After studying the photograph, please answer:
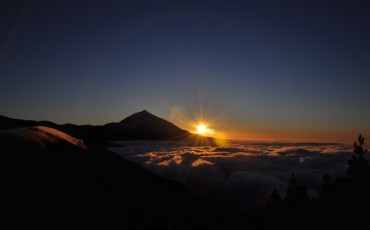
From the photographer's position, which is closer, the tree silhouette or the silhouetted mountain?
the silhouetted mountain

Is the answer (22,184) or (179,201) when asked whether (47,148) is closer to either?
(22,184)

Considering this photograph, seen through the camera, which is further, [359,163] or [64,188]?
[359,163]

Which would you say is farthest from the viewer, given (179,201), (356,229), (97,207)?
(179,201)

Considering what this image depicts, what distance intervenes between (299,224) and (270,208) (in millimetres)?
11222

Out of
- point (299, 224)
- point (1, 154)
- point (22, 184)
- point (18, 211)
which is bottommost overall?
point (299, 224)

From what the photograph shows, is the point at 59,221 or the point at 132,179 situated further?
the point at 132,179

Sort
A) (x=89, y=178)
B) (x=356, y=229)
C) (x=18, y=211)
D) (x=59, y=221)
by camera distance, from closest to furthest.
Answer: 1. (x=18, y=211)
2. (x=59, y=221)
3. (x=356, y=229)
4. (x=89, y=178)

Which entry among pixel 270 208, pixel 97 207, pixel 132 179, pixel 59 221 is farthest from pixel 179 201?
pixel 59 221

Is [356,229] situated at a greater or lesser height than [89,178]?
lesser

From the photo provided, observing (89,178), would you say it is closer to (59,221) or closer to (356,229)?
(59,221)

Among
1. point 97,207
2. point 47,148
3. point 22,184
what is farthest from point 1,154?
point 97,207

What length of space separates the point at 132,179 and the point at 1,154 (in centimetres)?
6080

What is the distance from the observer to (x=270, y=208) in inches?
3140

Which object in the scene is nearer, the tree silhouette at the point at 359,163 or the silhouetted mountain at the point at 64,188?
the silhouetted mountain at the point at 64,188
